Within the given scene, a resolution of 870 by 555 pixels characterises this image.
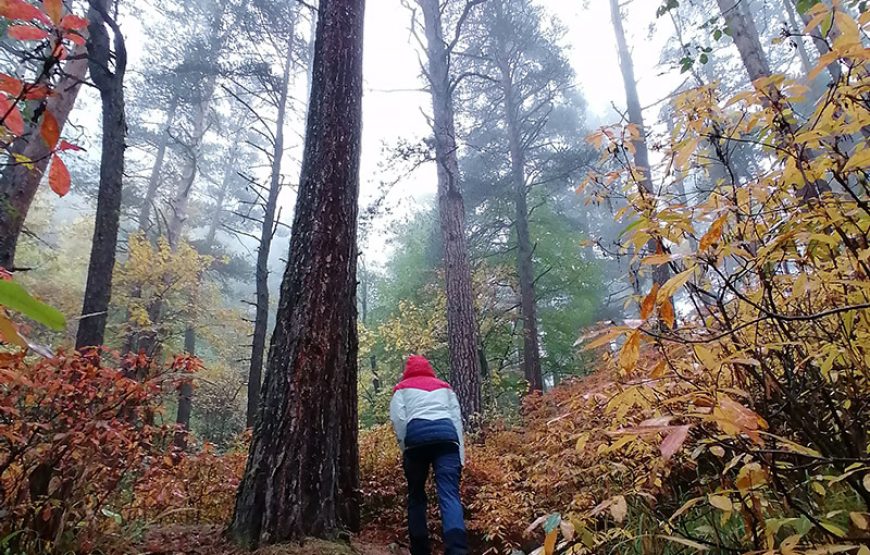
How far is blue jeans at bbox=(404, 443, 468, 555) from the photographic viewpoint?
10.3 ft

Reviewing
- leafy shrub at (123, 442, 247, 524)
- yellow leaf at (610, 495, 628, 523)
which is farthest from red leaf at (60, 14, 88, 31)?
leafy shrub at (123, 442, 247, 524)

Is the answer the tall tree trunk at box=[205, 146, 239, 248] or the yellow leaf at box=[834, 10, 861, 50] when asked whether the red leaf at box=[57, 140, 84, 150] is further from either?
the tall tree trunk at box=[205, 146, 239, 248]

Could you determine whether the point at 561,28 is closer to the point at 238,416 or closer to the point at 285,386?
the point at 285,386

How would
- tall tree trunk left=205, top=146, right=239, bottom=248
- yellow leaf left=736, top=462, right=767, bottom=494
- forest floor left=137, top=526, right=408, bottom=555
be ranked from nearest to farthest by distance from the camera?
1. yellow leaf left=736, top=462, right=767, bottom=494
2. forest floor left=137, top=526, right=408, bottom=555
3. tall tree trunk left=205, top=146, right=239, bottom=248

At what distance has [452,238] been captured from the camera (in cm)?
768

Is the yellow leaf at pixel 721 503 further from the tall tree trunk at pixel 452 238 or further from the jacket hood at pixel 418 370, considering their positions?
the tall tree trunk at pixel 452 238

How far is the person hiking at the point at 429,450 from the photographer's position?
322 centimetres

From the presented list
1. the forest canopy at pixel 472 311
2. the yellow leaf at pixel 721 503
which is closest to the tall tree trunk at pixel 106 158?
the forest canopy at pixel 472 311

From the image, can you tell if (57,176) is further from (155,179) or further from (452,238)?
(155,179)

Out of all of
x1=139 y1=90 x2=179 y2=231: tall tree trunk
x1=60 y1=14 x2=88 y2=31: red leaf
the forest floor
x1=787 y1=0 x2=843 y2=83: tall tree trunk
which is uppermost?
x1=139 y1=90 x2=179 y2=231: tall tree trunk

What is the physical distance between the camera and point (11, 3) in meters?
1.03

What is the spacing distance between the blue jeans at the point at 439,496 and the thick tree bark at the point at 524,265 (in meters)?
6.07

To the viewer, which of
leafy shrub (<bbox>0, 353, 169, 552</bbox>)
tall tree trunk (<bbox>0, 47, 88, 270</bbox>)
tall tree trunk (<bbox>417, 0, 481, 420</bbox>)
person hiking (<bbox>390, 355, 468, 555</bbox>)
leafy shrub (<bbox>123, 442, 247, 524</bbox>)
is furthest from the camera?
tall tree trunk (<bbox>417, 0, 481, 420</bbox>)

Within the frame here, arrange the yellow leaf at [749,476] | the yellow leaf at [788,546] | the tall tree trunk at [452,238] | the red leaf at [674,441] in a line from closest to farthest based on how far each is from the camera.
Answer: the red leaf at [674,441]
the yellow leaf at [788,546]
the yellow leaf at [749,476]
the tall tree trunk at [452,238]
